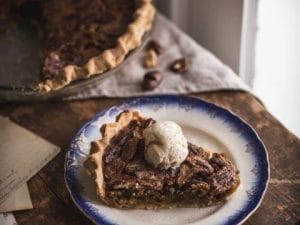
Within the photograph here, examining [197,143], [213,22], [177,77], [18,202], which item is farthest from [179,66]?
[18,202]

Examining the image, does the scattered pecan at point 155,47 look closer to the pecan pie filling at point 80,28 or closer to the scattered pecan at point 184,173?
the pecan pie filling at point 80,28

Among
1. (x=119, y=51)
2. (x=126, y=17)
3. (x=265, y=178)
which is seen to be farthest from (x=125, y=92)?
(x=265, y=178)

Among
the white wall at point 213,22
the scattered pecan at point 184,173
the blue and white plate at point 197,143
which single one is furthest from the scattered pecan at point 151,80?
the scattered pecan at point 184,173

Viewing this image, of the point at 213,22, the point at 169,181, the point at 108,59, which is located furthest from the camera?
the point at 213,22

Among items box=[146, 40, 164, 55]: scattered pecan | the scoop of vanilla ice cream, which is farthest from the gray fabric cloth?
the scoop of vanilla ice cream

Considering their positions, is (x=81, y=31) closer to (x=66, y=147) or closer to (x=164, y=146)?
(x=66, y=147)

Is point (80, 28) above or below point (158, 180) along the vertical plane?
above
